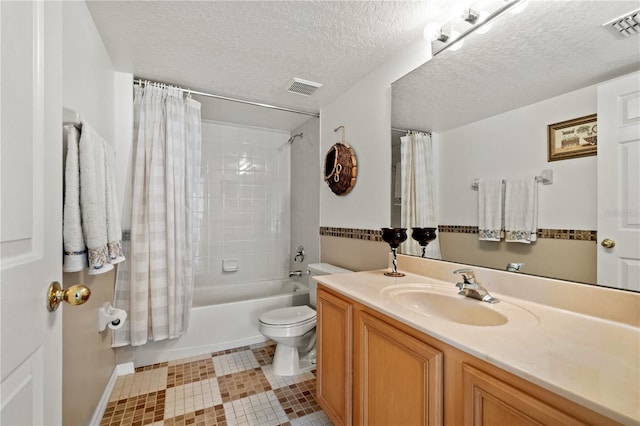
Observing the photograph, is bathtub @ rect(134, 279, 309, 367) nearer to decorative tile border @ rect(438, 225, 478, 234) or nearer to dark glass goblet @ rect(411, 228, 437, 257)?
dark glass goblet @ rect(411, 228, 437, 257)

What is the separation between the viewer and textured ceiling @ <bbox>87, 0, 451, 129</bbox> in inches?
54.2

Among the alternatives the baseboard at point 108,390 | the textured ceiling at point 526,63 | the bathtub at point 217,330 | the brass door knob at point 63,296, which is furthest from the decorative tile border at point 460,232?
the baseboard at point 108,390

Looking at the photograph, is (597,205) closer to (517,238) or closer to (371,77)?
(517,238)

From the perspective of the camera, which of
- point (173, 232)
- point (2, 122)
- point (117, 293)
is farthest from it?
point (173, 232)

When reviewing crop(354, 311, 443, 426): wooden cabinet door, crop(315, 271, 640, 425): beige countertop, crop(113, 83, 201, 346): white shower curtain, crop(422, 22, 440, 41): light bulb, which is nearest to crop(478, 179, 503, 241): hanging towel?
crop(315, 271, 640, 425): beige countertop

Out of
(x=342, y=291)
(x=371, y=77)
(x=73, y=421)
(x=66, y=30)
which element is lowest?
(x=73, y=421)

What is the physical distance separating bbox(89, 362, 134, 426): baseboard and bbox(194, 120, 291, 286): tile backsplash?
1133 millimetres

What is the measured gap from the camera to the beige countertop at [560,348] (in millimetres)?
529

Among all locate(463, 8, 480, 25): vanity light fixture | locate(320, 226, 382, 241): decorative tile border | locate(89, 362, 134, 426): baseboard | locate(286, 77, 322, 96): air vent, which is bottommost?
locate(89, 362, 134, 426): baseboard

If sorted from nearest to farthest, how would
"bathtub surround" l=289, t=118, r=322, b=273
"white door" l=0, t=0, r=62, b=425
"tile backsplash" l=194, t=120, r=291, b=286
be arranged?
"white door" l=0, t=0, r=62, b=425, "bathtub surround" l=289, t=118, r=322, b=273, "tile backsplash" l=194, t=120, r=291, b=286

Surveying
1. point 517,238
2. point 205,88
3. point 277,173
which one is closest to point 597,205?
point 517,238

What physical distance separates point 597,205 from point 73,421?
2287mm

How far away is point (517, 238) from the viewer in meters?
1.16

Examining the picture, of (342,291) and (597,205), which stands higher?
(597,205)
